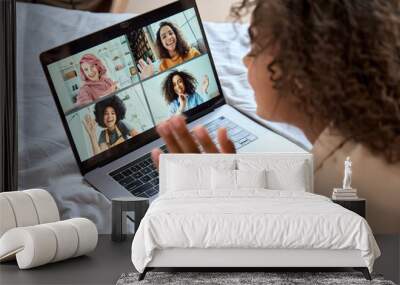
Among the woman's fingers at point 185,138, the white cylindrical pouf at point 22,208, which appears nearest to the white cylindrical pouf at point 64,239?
the white cylindrical pouf at point 22,208

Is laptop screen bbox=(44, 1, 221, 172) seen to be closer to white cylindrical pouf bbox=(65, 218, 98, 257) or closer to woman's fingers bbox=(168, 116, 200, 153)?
woman's fingers bbox=(168, 116, 200, 153)

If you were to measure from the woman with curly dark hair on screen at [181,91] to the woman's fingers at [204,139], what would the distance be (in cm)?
22

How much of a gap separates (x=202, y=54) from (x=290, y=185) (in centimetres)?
153

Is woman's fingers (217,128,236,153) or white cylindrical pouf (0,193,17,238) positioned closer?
white cylindrical pouf (0,193,17,238)

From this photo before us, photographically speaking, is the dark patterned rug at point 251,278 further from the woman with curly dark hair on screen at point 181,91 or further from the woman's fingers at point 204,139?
the woman with curly dark hair on screen at point 181,91

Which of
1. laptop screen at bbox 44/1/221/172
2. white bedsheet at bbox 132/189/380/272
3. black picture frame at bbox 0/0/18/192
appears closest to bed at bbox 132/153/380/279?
white bedsheet at bbox 132/189/380/272

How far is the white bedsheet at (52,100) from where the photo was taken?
7.12 m

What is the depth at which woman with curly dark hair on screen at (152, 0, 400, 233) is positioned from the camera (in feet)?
22.4

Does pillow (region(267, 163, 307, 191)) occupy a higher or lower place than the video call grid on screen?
lower

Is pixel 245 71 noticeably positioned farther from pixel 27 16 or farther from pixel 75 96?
pixel 27 16

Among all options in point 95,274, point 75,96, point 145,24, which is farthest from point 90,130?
point 95,274

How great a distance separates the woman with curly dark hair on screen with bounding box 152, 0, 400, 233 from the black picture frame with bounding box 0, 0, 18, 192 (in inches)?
51.9

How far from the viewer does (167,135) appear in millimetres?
7180

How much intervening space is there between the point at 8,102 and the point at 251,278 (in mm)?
3139
